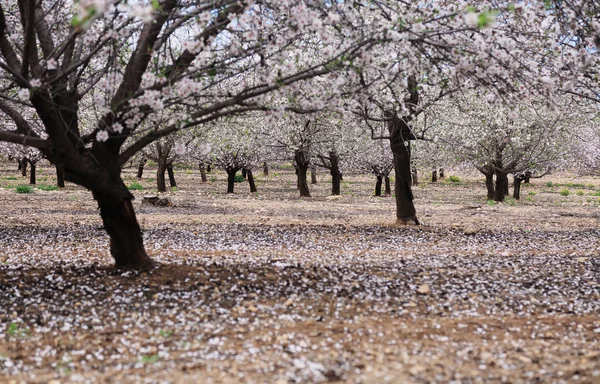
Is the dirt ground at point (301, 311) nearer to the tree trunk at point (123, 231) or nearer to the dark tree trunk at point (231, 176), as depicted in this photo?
the tree trunk at point (123, 231)

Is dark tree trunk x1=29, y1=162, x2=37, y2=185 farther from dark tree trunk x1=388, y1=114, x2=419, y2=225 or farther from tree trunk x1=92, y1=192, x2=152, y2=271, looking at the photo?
tree trunk x1=92, y1=192, x2=152, y2=271

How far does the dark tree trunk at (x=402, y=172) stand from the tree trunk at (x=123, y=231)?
32.8ft

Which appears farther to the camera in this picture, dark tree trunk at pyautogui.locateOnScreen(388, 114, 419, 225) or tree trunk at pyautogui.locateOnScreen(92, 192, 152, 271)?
dark tree trunk at pyautogui.locateOnScreen(388, 114, 419, 225)

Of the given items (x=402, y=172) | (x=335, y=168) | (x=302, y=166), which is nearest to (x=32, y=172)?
(x=302, y=166)

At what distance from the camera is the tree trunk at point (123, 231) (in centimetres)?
891

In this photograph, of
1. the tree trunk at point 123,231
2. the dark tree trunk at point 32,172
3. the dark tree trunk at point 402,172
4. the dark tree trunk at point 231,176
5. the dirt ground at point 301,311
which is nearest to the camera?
the dirt ground at point 301,311

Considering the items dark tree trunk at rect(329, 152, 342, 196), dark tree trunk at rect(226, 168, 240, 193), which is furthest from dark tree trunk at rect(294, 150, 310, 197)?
dark tree trunk at rect(226, 168, 240, 193)

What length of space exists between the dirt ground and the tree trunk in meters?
0.27

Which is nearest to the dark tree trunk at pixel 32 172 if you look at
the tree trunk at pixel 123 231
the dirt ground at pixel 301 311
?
the dirt ground at pixel 301 311

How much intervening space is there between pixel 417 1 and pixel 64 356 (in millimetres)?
7973

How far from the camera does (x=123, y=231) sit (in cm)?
910

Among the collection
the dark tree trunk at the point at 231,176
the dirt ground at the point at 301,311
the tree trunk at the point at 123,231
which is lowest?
the dirt ground at the point at 301,311

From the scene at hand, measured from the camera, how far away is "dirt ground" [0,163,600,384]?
5898 millimetres

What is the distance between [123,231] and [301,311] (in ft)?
11.0
